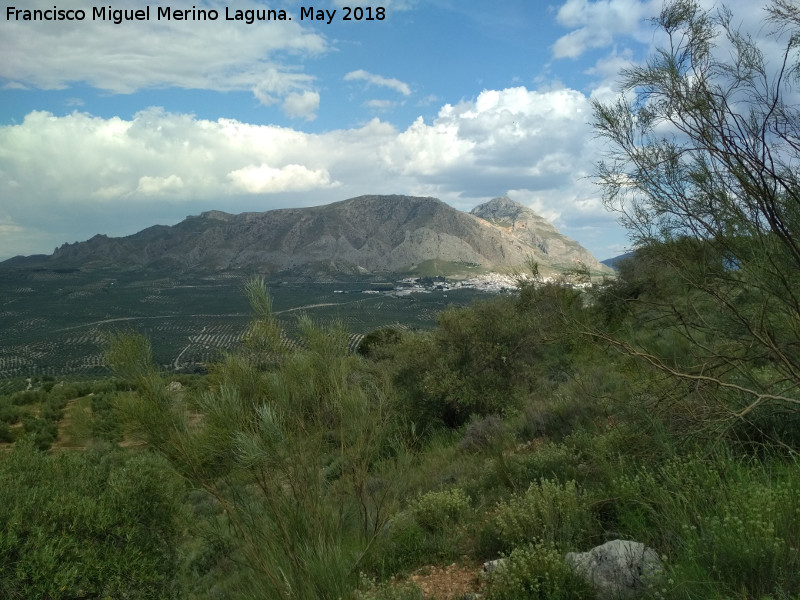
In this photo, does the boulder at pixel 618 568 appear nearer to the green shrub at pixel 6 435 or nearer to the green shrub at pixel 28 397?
the green shrub at pixel 6 435

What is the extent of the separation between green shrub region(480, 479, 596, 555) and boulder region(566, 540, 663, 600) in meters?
0.56

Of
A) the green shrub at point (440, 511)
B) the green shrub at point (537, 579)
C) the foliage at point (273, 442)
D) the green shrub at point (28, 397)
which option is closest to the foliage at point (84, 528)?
the foliage at point (273, 442)

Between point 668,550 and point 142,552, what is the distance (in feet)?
17.7

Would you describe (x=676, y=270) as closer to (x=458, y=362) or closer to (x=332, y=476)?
(x=332, y=476)

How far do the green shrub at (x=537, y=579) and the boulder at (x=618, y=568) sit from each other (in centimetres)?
10

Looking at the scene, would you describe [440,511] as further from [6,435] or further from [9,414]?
[9,414]

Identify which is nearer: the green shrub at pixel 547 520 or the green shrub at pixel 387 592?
the green shrub at pixel 387 592

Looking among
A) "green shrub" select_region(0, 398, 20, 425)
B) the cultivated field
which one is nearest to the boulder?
"green shrub" select_region(0, 398, 20, 425)

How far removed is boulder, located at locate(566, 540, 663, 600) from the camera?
11.9 feet

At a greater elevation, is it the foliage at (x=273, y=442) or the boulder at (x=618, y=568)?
the foliage at (x=273, y=442)

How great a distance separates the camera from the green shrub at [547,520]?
4801 millimetres

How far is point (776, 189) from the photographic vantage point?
4.52 meters

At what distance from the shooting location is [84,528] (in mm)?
5137

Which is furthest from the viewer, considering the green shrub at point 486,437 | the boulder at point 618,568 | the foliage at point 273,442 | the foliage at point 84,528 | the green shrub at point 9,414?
the green shrub at point 9,414
